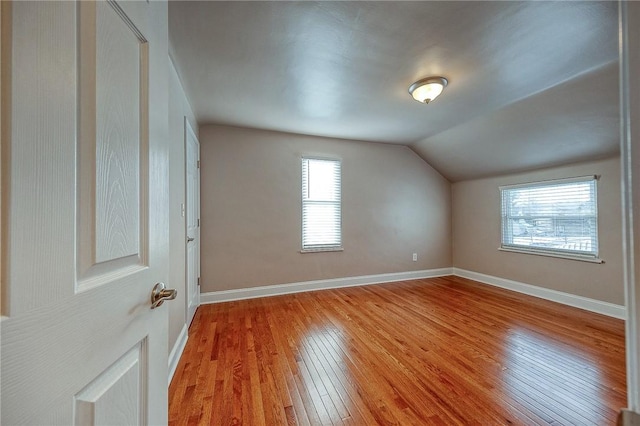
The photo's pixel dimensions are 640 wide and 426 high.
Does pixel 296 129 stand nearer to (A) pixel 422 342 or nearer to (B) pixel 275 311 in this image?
(B) pixel 275 311

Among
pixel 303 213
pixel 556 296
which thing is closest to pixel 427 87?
pixel 303 213

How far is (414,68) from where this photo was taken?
6.63 feet

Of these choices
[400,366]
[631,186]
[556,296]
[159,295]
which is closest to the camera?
[631,186]

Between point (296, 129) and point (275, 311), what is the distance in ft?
7.84

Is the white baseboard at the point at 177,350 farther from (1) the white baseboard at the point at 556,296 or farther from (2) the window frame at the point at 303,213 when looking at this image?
(1) the white baseboard at the point at 556,296

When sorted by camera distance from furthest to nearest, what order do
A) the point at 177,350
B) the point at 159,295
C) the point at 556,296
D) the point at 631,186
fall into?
the point at 556,296
the point at 177,350
the point at 159,295
the point at 631,186

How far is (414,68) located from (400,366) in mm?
2358

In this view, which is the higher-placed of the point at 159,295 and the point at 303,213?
the point at 303,213

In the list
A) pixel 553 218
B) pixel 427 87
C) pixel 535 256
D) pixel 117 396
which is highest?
pixel 427 87

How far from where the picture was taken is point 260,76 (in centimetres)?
209

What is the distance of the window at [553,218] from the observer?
2918mm

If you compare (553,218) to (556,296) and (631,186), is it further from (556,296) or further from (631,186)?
(631,186)

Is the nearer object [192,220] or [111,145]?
[111,145]

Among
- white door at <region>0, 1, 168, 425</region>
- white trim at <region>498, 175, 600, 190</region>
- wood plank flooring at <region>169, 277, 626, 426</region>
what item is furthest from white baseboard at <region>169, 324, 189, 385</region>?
white trim at <region>498, 175, 600, 190</region>
